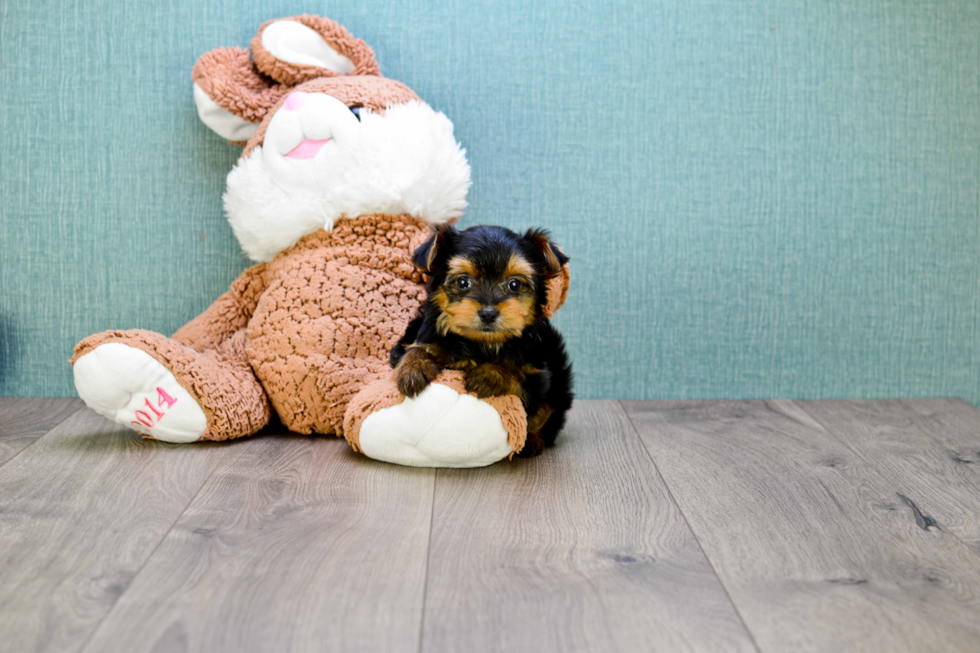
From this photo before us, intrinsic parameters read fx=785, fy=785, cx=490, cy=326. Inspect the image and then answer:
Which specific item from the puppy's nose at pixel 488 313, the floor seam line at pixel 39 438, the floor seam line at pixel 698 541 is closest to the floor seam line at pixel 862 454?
the floor seam line at pixel 698 541

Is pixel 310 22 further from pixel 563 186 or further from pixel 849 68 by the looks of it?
pixel 849 68

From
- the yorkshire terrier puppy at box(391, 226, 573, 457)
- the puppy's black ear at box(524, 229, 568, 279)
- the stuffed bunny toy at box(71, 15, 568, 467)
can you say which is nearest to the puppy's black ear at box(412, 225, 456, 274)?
the yorkshire terrier puppy at box(391, 226, 573, 457)

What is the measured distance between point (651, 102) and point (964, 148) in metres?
0.97

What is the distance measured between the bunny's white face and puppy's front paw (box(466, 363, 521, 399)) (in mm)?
538

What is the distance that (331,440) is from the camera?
1.99 metres

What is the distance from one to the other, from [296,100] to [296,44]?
8.8 inches

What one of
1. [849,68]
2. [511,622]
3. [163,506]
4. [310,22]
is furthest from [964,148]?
[163,506]

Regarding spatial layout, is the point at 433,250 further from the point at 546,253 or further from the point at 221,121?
the point at 221,121

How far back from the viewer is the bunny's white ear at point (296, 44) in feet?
6.88

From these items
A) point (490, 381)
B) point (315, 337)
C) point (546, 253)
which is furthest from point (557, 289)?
point (315, 337)

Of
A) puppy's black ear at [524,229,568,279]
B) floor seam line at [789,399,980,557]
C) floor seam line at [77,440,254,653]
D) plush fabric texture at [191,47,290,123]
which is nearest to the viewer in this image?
floor seam line at [77,440,254,653]

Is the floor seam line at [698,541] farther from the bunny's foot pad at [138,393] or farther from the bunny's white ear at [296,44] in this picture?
the bunny's white ear at [296,44]

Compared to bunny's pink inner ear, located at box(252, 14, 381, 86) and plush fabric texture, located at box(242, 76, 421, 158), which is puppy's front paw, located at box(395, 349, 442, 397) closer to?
plush fabric texture, located at box(242, 76, 421, 158)

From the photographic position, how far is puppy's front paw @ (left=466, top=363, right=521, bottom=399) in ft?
5.46
